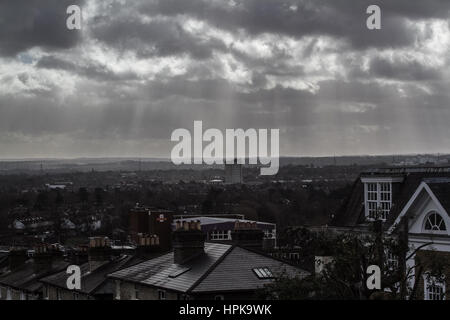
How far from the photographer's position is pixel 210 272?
30203mm

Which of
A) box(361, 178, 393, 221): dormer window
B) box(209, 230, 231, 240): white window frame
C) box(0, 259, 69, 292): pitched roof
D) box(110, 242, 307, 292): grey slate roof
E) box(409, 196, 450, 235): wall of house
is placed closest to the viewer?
box(409, 196, 450, 235): wall of house

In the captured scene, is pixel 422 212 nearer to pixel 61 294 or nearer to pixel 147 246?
pixel 147 246

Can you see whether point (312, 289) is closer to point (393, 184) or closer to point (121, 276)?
point (393, 184)

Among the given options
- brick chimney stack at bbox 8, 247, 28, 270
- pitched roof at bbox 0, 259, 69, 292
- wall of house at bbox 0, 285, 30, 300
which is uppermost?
brick chimney stack at bbox 8, 247, 28, 270

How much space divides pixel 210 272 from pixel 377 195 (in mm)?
7819

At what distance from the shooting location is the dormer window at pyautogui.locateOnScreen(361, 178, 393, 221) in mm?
31938

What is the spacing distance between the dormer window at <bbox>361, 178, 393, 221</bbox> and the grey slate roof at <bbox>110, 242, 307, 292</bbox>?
160 inches

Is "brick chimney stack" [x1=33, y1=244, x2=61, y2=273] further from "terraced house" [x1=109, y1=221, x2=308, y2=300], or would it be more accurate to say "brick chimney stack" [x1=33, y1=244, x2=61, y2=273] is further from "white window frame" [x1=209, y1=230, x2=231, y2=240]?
"white window frame" [x1=209, y1=230, x2=231, y2=240]

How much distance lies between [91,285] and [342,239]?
1848cm

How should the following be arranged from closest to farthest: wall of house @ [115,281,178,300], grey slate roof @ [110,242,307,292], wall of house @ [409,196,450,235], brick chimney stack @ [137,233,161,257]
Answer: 1. wall of house @ [409,196,450,235]
2. grey slate roof @ [110,242,307,292]
3. wall of house @ [115,281,178,300]
4. brick chimney stack @ [137,233,161,257]

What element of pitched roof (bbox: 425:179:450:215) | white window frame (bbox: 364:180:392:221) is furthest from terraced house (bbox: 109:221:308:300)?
pitched roof (bbox: 425:179:450:215)

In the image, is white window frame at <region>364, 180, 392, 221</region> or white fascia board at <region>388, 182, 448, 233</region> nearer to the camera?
white fascia board at <region>388, 182, 448, 233</region>

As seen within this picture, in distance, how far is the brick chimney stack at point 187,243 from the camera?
34031 mm

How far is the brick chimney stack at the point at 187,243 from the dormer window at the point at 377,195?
7286mm
